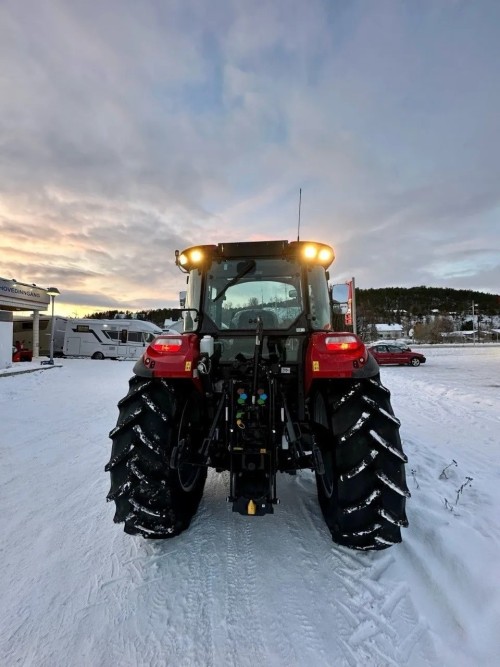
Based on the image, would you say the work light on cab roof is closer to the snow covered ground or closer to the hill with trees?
the snow covered ground

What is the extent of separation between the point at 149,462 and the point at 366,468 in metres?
1.49

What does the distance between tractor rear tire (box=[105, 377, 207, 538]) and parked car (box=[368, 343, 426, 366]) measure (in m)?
23.1

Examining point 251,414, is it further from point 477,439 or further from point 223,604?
point 477,439

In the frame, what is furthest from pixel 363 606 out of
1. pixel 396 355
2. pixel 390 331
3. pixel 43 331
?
pixel 390 331

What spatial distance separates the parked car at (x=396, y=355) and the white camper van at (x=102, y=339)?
17.2 m

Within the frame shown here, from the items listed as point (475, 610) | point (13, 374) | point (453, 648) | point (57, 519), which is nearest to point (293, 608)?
point (453, 648)

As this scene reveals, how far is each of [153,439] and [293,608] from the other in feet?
4.49

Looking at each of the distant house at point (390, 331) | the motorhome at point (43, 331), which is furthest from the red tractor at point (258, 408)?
the distant house at point (390, 331)

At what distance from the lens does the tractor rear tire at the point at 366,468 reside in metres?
2.45

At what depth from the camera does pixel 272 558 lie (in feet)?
8.81

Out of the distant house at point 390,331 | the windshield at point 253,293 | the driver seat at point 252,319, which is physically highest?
the distant house at point 390,331

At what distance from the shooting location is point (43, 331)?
2977 cm

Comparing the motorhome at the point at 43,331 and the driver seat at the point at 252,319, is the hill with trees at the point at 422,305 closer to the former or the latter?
the motorhome at the point at 43,331

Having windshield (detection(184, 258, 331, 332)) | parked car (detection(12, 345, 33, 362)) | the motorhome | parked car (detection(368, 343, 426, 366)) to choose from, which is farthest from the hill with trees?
windshield (detection(184, 258, 331, 332))
